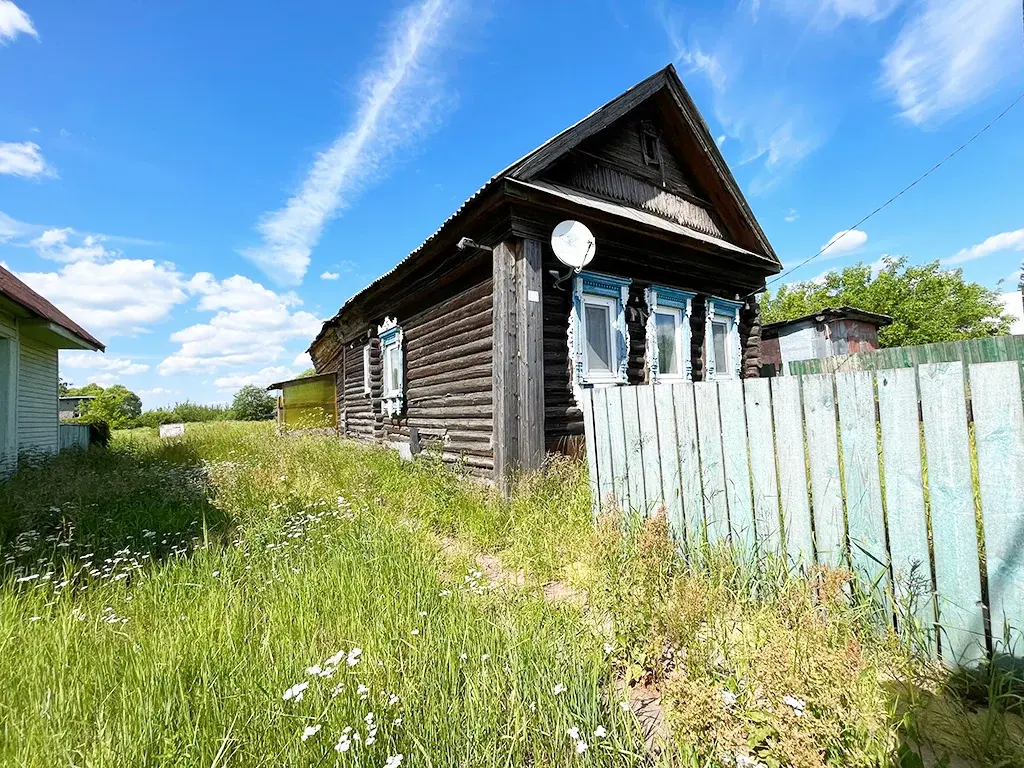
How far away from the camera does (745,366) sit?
8852mm

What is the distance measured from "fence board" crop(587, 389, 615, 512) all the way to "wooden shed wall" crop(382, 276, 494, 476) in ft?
6.66

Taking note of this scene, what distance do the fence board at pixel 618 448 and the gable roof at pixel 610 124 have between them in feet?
10.2

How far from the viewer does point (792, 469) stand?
2.56 m

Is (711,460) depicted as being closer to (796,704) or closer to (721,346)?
(796,704)

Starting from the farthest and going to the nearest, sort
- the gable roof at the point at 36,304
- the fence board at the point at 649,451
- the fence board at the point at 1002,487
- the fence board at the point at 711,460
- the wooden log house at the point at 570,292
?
1. the gable roof at the point at 36,304
2. the wooden log house at the point at 570,292
3. the fence board at the point at 649,451
4. the fence board at the point at 711,460
5. the fence board at the point at 1002,487

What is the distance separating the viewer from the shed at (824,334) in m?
15.7

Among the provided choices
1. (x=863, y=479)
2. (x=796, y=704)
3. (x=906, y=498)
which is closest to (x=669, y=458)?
(x=863, y=479)

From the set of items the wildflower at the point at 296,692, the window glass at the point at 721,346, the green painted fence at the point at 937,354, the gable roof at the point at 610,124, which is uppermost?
the gable roof at the point at 610,124

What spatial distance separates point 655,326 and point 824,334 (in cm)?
1239

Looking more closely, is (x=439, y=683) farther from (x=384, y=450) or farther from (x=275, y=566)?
(x=384, y=450)

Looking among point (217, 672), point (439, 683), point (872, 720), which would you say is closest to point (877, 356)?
point (872, 720)

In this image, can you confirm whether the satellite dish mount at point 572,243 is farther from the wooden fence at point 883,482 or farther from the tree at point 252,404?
the tree at point 252,404

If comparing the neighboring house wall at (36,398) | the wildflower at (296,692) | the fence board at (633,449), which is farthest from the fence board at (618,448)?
the neighboring house wall at (36,398)

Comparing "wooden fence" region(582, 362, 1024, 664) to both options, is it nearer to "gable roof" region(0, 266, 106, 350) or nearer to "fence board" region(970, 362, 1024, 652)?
"fence board" region(970, 362, 1024, 652)
